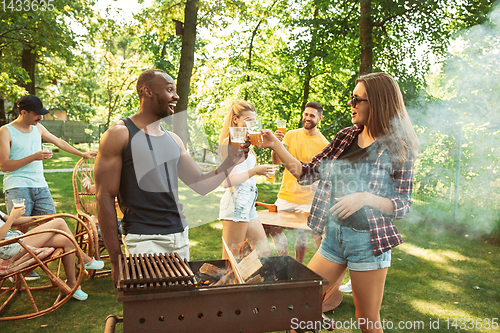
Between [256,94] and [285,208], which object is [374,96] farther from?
[256,94]

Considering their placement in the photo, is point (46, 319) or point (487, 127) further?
point (487, 127)

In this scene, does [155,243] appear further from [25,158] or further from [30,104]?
[30,104]

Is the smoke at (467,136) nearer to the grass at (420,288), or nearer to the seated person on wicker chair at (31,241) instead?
the grass at (420,288)

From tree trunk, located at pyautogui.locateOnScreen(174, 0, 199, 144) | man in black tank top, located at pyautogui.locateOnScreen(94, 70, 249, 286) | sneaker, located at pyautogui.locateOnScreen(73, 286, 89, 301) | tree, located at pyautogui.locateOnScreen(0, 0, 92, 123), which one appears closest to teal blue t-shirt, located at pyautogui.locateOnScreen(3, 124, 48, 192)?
sneaker, located at pyautogui.locateOnScreen(73, 286, 89, 301)

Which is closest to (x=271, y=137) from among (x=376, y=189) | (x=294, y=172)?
(x=294, y=172)

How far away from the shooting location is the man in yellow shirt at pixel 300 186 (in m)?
4.21

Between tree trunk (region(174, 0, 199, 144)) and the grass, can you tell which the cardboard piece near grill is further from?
tree trunk (region(174, 0, 199, 144))

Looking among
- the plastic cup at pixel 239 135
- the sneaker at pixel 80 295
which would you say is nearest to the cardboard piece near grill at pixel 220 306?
the plastic cup at pixel 239 135

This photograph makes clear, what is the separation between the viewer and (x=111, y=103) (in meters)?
28.2

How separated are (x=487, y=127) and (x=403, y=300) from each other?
461 cm

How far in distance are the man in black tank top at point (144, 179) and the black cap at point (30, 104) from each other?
2.45 meters

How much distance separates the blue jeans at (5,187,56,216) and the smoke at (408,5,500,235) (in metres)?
7.25

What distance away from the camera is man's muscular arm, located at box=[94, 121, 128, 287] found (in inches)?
74.3

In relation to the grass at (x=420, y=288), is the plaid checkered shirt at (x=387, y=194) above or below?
above
